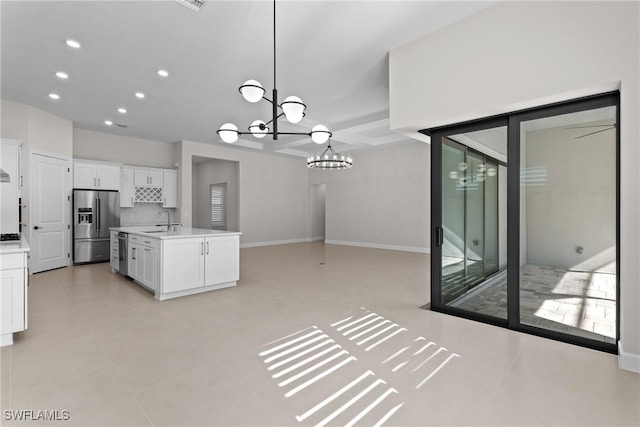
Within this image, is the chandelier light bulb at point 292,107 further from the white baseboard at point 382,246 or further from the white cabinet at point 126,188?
the white baseboard at point 382,246

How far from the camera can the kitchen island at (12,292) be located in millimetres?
2734

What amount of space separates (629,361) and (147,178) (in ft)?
29.7

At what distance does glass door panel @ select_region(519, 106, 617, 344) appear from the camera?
8.79ft

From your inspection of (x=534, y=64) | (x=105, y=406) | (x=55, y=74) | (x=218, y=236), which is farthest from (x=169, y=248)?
(x=534, y=64)

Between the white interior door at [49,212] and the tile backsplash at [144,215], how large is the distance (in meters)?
1.53

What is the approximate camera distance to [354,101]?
545 cm

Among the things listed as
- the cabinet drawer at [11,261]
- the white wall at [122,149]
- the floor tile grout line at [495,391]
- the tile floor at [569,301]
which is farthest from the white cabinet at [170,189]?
the floor tile grout line at [495,391]

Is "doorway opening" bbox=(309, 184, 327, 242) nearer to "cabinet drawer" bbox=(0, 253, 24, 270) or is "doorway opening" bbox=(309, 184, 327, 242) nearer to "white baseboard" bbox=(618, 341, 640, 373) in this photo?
"cabinet drawer" bbox=(0, 253, 24, 270)

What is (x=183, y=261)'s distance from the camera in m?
4.23

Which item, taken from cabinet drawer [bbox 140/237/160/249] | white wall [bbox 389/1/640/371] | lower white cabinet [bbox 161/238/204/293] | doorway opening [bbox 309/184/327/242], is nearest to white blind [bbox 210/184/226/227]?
doorway opening [bbox 309/184/327/242]

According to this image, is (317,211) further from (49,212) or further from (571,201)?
(571,201)

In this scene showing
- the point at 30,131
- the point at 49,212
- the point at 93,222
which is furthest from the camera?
the point at 93,222

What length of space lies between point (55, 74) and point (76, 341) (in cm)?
383

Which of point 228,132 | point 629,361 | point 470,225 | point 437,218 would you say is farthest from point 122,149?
point 629,361
